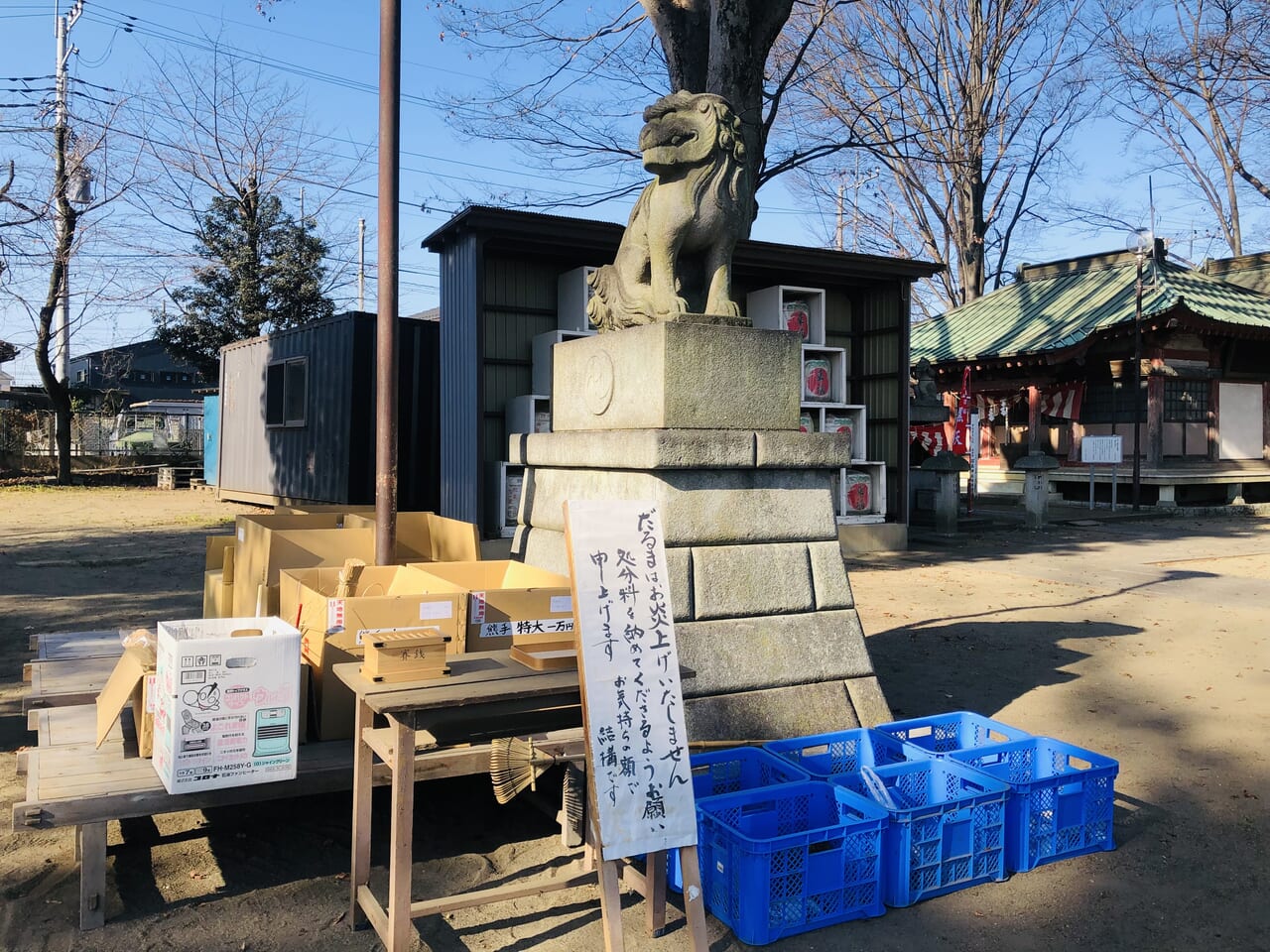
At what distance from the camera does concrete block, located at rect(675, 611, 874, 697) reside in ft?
15.2

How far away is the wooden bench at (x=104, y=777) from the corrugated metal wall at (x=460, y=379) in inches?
268

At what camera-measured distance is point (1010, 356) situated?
21.3 meters

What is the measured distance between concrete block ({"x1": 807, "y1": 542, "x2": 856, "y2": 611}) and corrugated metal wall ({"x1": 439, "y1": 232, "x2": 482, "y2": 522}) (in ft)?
21.4

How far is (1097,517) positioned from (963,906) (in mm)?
16336

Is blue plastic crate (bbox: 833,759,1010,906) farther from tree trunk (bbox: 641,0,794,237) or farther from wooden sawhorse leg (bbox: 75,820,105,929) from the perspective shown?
tree trunk (bbox: 641,0,794,237)

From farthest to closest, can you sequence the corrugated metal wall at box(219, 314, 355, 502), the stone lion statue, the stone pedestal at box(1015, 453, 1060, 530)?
1. the stone pedestal at box(1015, 453, 1060, 530)
2. the corrugated metal wall at box(219, 314, 355, 502)
3. the stone lion statue

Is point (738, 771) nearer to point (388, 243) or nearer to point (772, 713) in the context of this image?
point (772, 713)

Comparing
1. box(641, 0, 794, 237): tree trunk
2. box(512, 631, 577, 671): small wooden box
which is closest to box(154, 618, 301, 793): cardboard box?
box(512, 631, 577, 671): small wooden box

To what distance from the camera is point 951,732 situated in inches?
189

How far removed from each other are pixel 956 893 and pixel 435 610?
2261 mm

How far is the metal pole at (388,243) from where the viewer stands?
5.61 m

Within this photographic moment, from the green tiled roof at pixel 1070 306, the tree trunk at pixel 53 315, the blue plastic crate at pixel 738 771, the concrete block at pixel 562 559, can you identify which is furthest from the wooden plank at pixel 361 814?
the tree trunk at pixel 53 315

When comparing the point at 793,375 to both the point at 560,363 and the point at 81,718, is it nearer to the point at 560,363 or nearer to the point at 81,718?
the point at 560,363

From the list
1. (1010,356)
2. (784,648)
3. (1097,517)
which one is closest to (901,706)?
(784,648)
